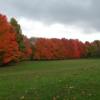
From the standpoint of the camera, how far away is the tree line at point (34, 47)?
70.6 m

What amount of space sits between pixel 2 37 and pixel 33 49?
5065 cm

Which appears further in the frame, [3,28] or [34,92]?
[3,28]

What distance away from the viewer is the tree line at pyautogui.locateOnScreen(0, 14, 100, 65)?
232ft

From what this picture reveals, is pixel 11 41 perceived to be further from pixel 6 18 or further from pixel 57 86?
pixel 57 86

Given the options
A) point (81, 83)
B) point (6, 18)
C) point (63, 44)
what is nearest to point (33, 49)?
point (63, 44)

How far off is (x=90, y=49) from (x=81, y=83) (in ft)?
414

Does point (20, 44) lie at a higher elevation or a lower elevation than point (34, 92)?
higher

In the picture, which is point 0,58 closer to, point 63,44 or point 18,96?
point 18,96

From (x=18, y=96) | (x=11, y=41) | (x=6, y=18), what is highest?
(x=6, y=18)

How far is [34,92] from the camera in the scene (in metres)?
16.1

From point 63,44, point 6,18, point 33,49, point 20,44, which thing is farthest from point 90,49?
point 6,18

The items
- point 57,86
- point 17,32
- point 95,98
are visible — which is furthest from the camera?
point 17,32

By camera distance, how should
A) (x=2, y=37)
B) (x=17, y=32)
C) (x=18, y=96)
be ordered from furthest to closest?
1. (x=17, y=32)
2. (x=2, y=37)
3. (x=18, y=96)

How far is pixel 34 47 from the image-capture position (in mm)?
122062
